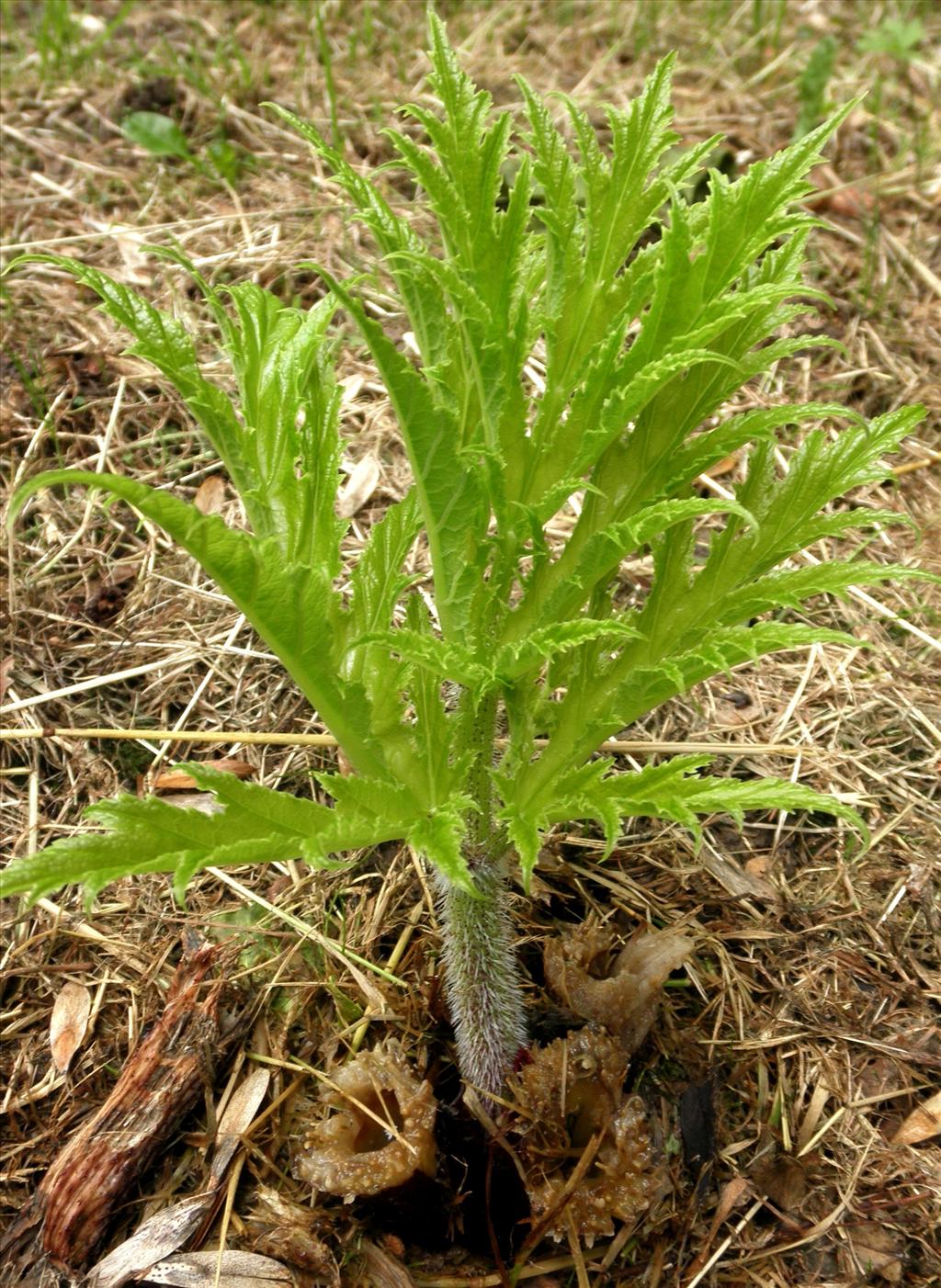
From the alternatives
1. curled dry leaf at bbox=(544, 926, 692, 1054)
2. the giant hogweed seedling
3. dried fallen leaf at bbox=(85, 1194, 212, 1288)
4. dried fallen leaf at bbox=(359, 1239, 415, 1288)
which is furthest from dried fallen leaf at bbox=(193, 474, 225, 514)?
dried fallen leaf at bbox=(359, 1239, 415, 1288)

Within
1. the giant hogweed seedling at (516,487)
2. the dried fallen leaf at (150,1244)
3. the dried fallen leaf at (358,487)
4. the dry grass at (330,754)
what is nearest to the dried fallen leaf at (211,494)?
the dry grass at (330,754)

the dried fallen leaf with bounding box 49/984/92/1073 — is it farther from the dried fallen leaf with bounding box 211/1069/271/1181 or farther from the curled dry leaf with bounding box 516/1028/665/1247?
the curled dry leaf with bounding box 516/1028/665/1247

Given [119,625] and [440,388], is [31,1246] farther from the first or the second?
[440,388]

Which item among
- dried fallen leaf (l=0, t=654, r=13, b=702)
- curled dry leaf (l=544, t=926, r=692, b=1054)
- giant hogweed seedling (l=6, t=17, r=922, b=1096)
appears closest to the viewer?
giant hogweed seedling (l=6, t=17, r=922, b=1096)

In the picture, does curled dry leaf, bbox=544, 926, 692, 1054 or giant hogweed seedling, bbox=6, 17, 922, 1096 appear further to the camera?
curled dry leaf, bbox=544, 926, 692, 1054

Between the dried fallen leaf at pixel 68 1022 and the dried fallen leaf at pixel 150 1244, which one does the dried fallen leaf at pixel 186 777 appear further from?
Result: the dried fallen leaf at pixel 150 1244

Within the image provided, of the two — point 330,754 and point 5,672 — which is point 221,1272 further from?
point 5,672
